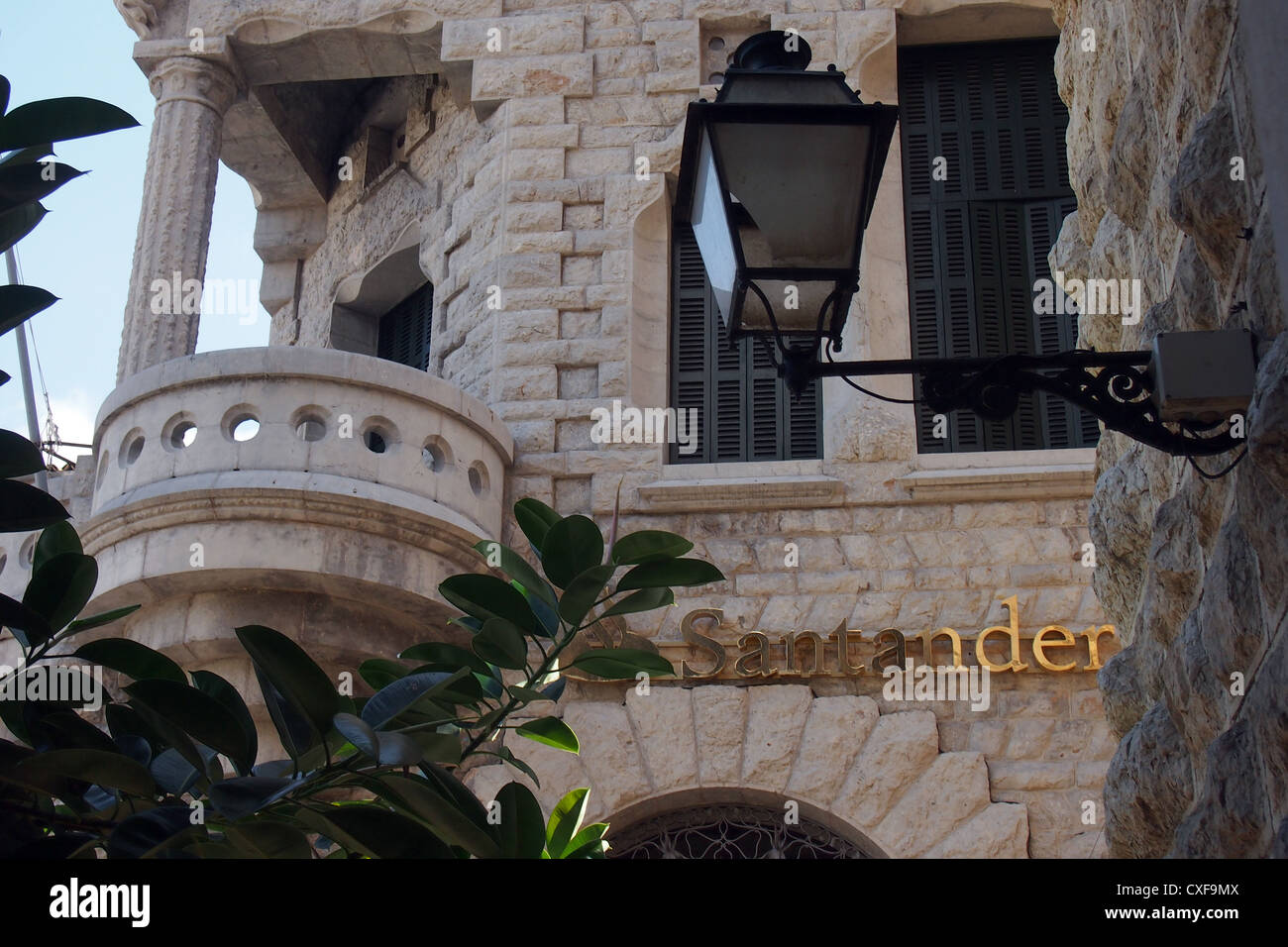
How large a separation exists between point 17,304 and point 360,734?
3.38 ft

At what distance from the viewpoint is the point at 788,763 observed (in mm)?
8750

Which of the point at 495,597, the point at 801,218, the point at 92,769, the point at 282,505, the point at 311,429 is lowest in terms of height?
the point at 92,769

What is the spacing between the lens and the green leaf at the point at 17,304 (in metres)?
2.71

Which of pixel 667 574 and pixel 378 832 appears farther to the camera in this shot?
pixel 667 574

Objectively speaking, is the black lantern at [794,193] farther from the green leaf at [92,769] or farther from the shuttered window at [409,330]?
the shuttered window at [409,330]

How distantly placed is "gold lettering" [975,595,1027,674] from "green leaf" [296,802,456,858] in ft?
22.6

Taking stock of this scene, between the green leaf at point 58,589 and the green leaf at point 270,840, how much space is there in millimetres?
698

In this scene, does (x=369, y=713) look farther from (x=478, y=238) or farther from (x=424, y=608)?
(x=478, y=238)

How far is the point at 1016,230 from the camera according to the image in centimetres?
1088

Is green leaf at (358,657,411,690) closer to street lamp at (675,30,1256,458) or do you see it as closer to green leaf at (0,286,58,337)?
green leaf at (0,286,58,337)

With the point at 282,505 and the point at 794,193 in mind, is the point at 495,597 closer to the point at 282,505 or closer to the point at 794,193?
the point at 794,193

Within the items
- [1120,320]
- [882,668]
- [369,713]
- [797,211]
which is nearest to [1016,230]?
[882,668]

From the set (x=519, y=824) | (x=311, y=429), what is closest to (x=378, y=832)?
(x=519, y=824)

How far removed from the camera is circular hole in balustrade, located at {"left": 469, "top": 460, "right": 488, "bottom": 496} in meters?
9.60
